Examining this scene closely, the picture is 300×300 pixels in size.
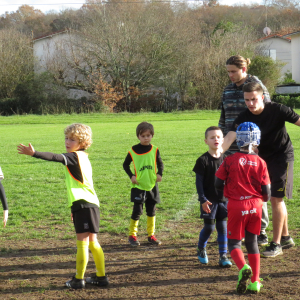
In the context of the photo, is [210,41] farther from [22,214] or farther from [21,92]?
[22,214]

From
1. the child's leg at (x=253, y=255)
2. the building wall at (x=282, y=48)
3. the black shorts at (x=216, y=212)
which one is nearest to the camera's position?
the child's leg at (x=253, y=255)

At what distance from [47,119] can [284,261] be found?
1153 inches

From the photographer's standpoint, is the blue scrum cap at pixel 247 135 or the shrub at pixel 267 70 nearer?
the blue scrum cap at pixel 247 135

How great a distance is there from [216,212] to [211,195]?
0.22m

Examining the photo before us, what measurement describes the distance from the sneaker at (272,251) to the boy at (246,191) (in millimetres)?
983

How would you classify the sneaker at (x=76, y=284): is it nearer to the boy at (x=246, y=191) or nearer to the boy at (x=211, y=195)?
the boy at (x=211, y=195)

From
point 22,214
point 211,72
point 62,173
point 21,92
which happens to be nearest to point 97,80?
point 21,92

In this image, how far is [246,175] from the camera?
11.7ft

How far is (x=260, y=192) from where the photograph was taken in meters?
3.61

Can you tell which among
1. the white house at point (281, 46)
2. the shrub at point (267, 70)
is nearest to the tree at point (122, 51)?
the shrub at point (267, 70)

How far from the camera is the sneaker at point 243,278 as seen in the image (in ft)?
11.1

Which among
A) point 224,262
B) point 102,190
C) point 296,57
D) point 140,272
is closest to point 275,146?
point 224,262

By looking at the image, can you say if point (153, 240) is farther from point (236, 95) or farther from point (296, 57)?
point (296, 57)

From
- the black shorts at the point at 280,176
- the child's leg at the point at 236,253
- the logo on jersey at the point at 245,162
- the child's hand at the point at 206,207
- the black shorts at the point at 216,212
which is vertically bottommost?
the child's leg at the point at 236,253
